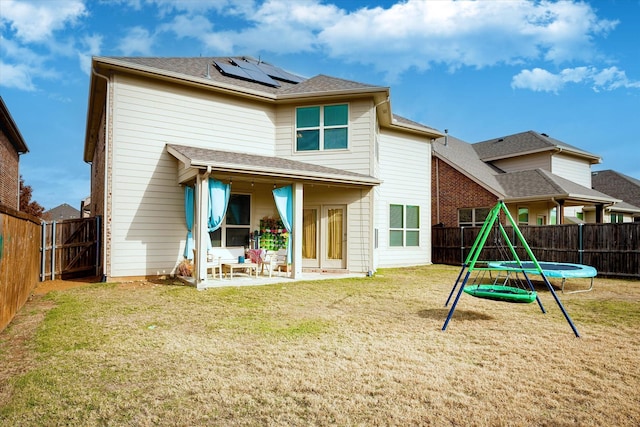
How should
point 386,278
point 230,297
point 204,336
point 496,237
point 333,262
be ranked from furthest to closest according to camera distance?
point 496,237, point 333,262, point 386,278, point 230,297, point 204,336

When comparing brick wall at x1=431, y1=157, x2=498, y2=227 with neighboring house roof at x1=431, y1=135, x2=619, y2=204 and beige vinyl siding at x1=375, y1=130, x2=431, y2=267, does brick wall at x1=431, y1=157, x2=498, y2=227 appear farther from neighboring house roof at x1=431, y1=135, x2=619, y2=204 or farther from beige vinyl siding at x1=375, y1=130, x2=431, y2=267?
beige vinyl siding at x1=375, y1=130, x2=431, y2=267

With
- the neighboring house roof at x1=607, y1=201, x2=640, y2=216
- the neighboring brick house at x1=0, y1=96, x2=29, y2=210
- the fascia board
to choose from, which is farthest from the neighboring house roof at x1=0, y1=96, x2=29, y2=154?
the neighboring house roof at x1=607, y1=201, x2=640, y2=216

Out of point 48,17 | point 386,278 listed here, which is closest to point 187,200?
point 386,278

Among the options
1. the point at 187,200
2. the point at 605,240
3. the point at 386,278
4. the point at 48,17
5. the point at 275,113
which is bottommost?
the point at 386,278

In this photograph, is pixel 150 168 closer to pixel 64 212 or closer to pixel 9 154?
pixel 9 154

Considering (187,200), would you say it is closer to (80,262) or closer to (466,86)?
(80,262)

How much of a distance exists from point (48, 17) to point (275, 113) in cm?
857

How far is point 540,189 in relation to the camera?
57.5 feet

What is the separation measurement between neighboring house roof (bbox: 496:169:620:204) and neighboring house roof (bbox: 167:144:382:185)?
9.07 metres

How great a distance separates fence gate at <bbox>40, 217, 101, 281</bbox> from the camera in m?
11.4

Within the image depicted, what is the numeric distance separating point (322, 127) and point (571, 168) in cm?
1701

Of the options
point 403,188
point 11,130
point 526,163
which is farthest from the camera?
point 526,163

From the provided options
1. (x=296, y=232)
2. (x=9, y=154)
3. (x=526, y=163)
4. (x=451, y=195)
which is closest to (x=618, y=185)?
(x=526, y=163)

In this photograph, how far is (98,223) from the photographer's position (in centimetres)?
1251
